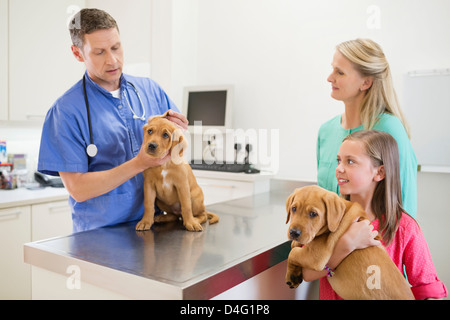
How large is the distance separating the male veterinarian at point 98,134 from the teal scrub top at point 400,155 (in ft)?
2.04

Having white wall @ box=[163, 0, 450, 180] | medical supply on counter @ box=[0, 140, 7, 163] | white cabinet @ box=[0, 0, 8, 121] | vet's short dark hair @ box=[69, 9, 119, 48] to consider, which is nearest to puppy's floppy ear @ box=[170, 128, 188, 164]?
vet's short dark hair @ box=[69, 9, 119, 48]

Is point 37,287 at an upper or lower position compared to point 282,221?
lower

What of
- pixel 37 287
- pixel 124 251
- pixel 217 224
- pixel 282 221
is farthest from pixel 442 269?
pixel 37 287

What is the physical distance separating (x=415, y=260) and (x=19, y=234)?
237 centimetres

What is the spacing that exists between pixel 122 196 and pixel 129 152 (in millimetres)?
167

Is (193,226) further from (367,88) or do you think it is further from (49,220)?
(49,220)

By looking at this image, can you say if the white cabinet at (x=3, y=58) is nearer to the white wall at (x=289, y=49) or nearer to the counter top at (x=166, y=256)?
the white wall at (x=289, y=49)

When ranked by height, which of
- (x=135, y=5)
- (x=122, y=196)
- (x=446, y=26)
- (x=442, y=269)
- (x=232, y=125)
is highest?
(x=135, y=5)

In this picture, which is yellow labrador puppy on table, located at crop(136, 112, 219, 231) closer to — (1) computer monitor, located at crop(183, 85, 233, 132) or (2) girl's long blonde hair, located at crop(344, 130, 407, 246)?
(2) girl's long blonde hair, located at crop(344, 130, 407, 246)

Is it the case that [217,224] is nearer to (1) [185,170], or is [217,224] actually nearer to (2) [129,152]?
(1) [185,170]

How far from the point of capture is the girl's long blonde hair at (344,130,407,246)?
43.3 inches

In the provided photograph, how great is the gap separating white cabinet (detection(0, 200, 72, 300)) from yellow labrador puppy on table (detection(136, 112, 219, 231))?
59.4 inches

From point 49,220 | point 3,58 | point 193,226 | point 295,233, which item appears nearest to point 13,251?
point 49,220
